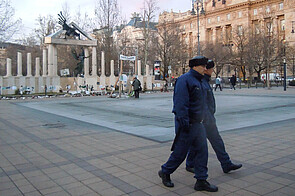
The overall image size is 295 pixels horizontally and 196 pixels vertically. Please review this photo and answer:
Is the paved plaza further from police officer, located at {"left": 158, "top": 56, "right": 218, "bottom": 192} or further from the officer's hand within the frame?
the officer's hand

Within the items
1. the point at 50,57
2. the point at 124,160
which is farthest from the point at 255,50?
the point at 124,160

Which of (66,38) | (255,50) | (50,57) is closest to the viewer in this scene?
(50,57)

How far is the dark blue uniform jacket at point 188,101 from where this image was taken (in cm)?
425

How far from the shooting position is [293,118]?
11.6 metres

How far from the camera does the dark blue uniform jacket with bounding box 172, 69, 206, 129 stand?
425 cm

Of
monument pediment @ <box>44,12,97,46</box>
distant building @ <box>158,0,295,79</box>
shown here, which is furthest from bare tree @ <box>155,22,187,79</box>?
monument pediment @ <box>44,12,97,46</box>

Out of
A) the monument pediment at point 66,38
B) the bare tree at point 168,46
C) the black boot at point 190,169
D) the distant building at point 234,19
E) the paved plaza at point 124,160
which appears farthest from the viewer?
the distant building at point 234,19

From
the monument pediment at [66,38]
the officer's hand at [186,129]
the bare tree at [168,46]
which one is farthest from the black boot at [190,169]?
the bare tree at [168,46]

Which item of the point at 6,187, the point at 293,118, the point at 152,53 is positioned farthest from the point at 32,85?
the point at 6,187

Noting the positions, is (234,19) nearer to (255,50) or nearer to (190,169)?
(255,50)

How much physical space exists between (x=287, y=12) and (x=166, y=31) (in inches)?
1516

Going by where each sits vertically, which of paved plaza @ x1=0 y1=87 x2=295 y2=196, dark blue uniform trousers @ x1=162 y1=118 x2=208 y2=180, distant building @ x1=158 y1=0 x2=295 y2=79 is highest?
distant building @ x1=158 y1=0 x2=295 y2=79

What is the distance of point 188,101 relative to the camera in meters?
4.32

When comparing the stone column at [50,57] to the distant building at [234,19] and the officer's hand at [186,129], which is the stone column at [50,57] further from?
the distant building at [234,19]
